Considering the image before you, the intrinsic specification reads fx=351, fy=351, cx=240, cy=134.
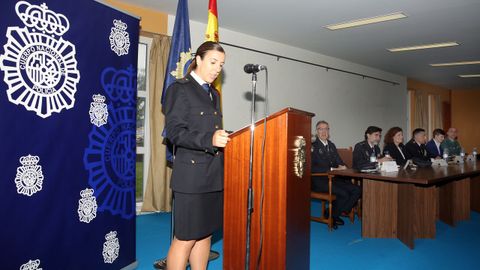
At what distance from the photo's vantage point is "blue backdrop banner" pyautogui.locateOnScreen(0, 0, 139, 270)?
1.83 meters

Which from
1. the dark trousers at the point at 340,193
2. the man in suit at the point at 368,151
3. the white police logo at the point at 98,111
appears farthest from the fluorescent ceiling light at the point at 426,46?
the white police logo at the point at 98,111

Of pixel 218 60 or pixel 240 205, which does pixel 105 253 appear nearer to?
pixel 240 205

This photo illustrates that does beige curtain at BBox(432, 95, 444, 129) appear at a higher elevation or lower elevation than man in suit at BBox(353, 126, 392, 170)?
higher

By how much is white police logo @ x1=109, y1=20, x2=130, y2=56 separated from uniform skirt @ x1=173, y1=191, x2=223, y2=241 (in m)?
1.25

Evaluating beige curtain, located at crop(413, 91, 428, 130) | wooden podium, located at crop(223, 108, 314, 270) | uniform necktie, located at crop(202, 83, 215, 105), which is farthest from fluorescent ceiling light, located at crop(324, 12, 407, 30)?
beige curtain, located at crop(413, 91, 428, 130)

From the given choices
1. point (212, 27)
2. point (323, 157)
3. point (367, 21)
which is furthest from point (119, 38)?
point (367, 21)

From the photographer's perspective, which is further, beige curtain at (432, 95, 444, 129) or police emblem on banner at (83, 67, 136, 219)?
beige curtain at (432, 95, 444, 129)

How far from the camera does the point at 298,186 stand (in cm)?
175

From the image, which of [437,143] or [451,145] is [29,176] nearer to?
[437,143]

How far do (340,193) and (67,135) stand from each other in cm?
325

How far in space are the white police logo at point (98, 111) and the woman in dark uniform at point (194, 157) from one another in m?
0.78

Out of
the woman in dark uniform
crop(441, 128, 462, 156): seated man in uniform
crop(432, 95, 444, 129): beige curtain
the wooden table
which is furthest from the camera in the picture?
crop(432, 95, 444, 129): beige curtain

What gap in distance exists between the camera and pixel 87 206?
87.1 inches

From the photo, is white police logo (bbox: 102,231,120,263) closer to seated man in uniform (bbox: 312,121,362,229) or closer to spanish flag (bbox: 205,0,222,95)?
spanish flag (bbox: 205,0,222,95)
